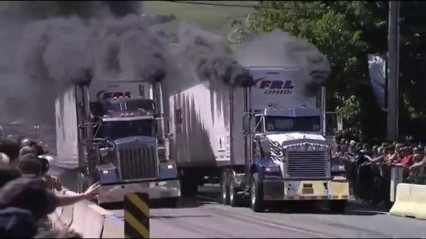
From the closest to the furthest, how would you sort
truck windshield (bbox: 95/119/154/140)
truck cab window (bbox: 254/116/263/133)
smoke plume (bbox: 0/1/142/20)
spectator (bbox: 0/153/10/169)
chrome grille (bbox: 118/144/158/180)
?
spectator (bbox: 0/153/10/169) → smoke plume (bbox: 0/1/142/20) → truck cab window (bbox: 254/116/263/133) → chrome grille (bbox: 118/144/158/180) → truck windshield (bbox: 95/119/154/140)

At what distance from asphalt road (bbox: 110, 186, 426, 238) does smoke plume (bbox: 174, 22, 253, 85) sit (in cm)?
373

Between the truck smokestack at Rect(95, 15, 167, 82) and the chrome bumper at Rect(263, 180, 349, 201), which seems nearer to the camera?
the truck smokestack at Rect(95, 15, 167, 82)

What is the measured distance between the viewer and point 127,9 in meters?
14.5

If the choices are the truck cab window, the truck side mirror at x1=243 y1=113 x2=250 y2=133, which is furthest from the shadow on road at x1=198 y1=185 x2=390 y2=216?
the truck side mirror at x1=243 y1=113 x2=250 y2=133

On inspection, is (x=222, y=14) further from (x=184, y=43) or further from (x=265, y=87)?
(x=265, y=87)

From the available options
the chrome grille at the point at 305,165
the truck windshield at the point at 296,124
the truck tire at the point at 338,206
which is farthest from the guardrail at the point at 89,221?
the truck tire at the point at 338,206

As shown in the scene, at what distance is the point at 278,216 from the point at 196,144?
759 centimetres

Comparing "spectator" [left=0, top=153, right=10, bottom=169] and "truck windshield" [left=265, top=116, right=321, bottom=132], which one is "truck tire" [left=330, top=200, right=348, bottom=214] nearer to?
"truck windshield" [left=265, top=116, right=321, bottom=132]

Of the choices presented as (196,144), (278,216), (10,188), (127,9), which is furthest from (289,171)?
(10,188)

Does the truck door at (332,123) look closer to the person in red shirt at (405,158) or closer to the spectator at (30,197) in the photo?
the person in red shirt at (405,158)

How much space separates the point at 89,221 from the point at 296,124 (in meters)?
10.3

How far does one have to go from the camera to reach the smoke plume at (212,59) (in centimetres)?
2207

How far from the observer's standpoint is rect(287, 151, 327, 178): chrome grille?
24.3 meters

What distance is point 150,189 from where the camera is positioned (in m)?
26.0
